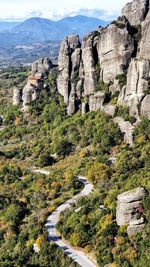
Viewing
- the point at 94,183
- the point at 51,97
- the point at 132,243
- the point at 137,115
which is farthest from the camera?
the point at 51,97

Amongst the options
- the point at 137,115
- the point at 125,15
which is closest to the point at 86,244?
the point at 137,115

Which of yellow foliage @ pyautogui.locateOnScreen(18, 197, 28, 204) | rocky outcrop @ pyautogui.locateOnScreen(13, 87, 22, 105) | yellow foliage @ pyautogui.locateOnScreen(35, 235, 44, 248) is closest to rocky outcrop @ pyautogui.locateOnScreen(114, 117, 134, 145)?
yellow foliage @ pyautogui.locateOnScreen(18, 197, 28, 204)

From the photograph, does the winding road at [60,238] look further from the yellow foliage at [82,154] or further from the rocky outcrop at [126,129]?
the rocky outcrop at [126,129]

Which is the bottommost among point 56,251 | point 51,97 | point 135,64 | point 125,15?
point 56,251

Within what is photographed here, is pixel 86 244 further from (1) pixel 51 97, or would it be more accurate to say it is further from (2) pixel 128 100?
(1) pixel 51 97

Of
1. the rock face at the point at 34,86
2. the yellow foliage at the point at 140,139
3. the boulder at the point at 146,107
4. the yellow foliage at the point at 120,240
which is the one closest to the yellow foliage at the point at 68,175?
the yellow foliage at the point at 140,139

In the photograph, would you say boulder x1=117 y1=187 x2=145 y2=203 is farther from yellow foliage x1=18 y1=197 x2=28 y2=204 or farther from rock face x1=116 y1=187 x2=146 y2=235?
yellow foliage x1=18 y1=197 x2=28 y2=204
